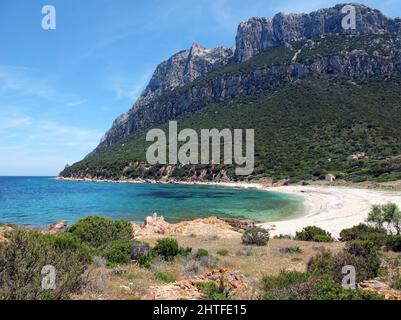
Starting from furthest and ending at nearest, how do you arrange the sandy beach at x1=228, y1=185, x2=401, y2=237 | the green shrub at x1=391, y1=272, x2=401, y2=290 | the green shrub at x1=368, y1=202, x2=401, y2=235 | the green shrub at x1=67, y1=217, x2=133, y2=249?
1. the sandy beach at x1=228, y1=185, x2=401, y2=237
2. the green shrub at x1=368, y1=202, x2=401, y2=235
3. the green shrub at x1=67, y1=217, x2=133, y2=249
4. the green shrub at x1=391, y1=272, x2=401, y2=290

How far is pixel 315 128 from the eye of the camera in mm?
94375

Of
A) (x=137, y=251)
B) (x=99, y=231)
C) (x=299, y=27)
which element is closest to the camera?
(x=137, y=251)

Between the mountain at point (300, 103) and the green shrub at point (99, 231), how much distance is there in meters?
53.8

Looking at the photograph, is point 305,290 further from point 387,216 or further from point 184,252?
point 387,216

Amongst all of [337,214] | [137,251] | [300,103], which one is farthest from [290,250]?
[300,103]

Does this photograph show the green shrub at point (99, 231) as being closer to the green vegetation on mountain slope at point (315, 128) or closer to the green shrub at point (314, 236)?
the green shrub at point (314, 236)

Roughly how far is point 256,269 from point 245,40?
151m

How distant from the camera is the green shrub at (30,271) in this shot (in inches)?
272

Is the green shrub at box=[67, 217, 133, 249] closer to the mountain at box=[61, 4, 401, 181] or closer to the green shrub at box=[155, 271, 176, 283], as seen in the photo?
the green shrub at box=[155, 271, 176, 283]

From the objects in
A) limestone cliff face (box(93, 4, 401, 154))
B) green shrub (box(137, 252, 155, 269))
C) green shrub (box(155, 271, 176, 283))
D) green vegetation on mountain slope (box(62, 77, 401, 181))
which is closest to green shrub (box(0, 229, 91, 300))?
green shrub (box(155, 271, 176, 283))

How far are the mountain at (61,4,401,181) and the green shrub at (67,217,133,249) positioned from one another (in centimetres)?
5380

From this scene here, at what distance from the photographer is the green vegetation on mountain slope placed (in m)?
76.1

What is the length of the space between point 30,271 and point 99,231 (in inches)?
402

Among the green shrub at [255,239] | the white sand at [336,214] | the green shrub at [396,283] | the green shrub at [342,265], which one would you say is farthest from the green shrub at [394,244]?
the white sand at [336,214]
